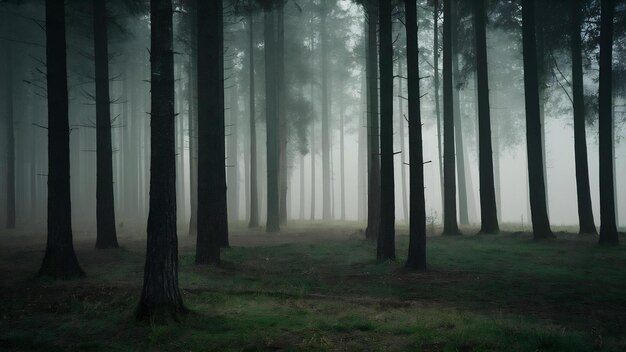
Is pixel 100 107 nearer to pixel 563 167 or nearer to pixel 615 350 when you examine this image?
pixel 615 350

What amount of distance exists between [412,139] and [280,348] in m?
6.93

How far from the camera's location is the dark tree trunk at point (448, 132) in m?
19.2

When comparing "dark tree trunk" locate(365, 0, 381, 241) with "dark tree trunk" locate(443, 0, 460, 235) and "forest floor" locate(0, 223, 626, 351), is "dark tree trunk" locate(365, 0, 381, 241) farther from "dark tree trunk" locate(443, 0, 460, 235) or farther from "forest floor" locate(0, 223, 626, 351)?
"dark tree trunk" locate(443, 0, 460, 235)

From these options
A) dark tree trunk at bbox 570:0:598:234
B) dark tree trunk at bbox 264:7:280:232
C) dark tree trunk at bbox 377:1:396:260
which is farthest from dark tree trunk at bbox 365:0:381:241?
dark tree trunk at bbox 570:0:598:234

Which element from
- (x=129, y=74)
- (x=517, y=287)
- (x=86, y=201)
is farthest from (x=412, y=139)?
(x=86, y=201)

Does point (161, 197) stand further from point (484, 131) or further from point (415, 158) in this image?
point (484, 131)

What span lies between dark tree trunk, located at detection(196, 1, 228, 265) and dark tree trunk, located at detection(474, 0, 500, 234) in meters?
11.2

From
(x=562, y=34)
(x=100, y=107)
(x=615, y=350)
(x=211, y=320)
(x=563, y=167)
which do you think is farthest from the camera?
(x=563, y=167)

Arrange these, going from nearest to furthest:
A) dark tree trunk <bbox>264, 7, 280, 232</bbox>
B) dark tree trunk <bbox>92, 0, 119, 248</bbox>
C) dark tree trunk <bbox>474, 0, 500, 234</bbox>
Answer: dark tree trunk <bbox>92, 0, 119, 248</bbox> → dark tree trunk <bbox>474, 0, 500, 234</bbox> → dark tree trunk <bbox>264, 7, 280, 232</bbox>

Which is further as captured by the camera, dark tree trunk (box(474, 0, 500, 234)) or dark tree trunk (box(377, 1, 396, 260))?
dark tree trunk (box(474, 0, 500, 234))

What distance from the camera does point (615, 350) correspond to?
5.66 metres

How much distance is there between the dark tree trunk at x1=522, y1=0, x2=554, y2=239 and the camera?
55.6ft

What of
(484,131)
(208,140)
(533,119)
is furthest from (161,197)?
(484,131)

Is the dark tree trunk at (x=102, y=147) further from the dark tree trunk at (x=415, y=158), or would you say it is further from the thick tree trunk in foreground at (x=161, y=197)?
the dark tree trunk at (x=415, y=158)
